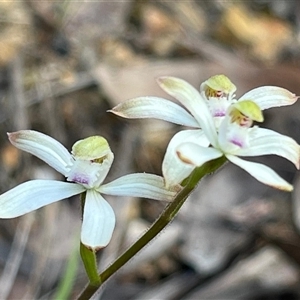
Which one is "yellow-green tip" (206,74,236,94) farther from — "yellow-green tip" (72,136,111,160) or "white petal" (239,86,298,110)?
"yellow-green tip" (72,136,111,160)

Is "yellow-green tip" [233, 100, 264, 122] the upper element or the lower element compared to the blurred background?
upper

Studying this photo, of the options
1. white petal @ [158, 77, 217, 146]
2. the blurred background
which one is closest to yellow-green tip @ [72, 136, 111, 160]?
white petal @ [158, 77, 217, 146]

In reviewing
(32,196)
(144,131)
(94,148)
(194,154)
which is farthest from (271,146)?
(144,131)

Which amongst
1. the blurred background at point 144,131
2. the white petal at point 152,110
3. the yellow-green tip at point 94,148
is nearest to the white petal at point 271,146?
the white petal at point 152,110

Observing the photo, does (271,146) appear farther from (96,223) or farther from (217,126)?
(96,223)

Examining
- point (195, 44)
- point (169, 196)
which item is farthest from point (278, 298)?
point (195, 44)

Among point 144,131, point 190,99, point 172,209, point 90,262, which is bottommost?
point 144,131
